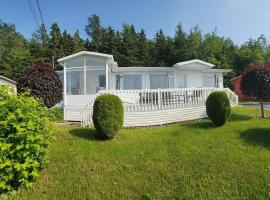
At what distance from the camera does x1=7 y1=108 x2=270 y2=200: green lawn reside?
468 cm

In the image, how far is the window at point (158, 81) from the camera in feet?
59.9

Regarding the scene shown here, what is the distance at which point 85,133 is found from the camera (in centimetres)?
787

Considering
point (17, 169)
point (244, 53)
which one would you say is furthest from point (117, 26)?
point (17, 169)

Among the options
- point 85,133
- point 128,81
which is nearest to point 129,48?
point 128,81

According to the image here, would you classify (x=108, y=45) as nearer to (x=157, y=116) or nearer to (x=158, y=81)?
(x=158, y=81)

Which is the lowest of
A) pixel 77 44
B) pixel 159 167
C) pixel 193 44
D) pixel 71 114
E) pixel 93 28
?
pixel 159 167

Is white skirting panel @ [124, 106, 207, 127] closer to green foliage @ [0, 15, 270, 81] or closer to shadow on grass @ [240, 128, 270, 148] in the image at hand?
shadow on grass @ [240, 128, 270, 148]

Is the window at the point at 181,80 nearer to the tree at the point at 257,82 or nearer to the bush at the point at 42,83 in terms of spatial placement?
the tree at the point at 257,82

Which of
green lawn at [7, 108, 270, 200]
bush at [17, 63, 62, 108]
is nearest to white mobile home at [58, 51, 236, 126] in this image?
A: bush at [17, 63, 62, 108]

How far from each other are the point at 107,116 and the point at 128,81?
10.8 meters

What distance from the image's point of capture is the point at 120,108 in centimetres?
750

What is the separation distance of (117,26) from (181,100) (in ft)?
128

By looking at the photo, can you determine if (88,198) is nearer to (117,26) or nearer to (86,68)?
(86,68)

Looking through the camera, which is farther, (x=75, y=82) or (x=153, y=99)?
(x=75, y=82)
